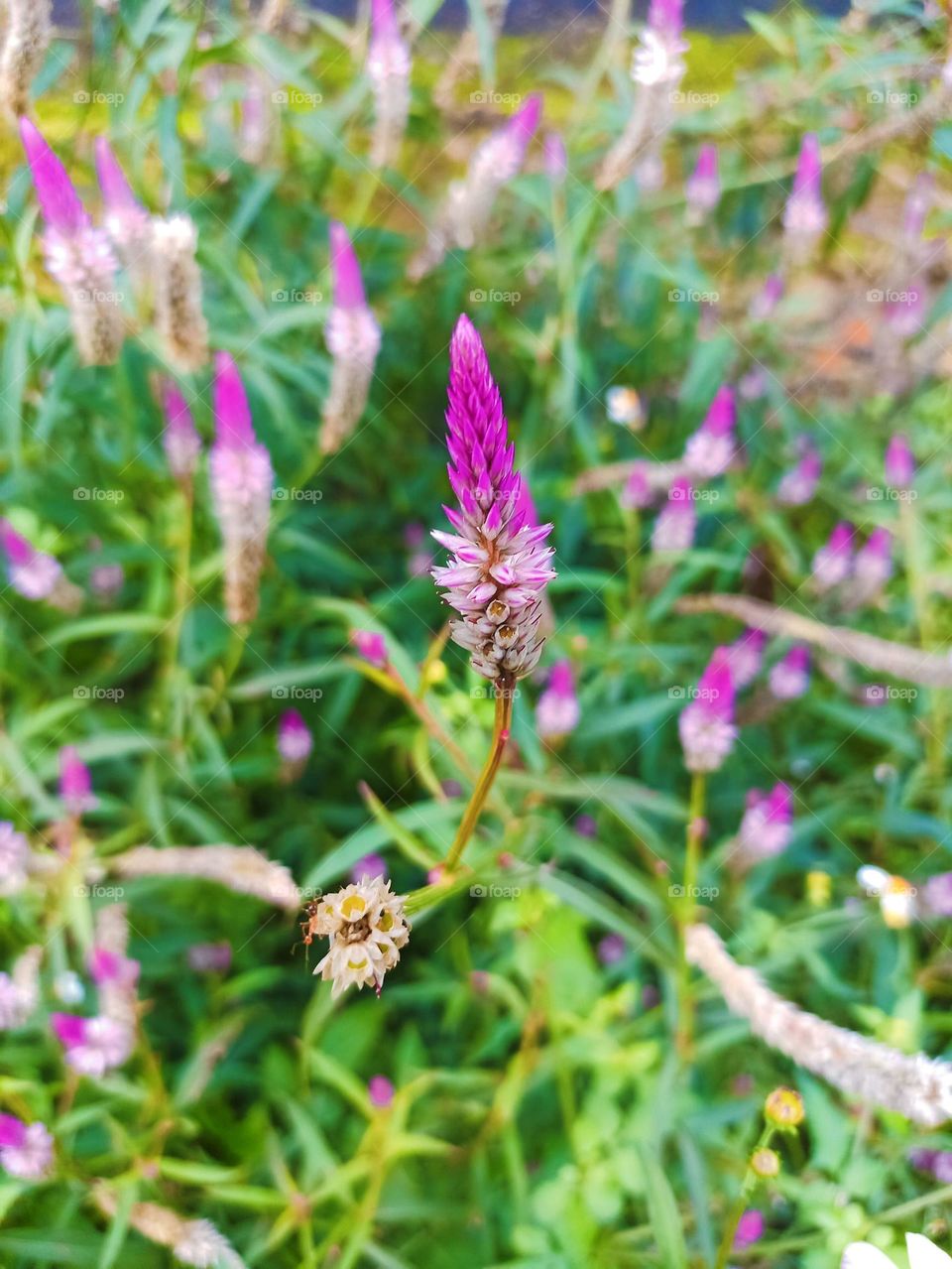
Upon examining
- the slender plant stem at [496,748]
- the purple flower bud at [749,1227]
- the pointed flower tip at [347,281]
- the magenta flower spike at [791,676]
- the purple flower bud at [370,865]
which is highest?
the pointed flower tip at [347,281]

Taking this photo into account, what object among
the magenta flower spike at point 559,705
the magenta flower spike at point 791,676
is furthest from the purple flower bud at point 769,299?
the magenta flower spike at point 559,705

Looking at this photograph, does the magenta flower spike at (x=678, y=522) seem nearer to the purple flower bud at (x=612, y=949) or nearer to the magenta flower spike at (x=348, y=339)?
the magenta flower spike at (x=348, y=339)

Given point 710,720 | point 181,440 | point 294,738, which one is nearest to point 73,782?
point 294,738

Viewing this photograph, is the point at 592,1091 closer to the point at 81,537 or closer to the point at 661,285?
the point at 81,537

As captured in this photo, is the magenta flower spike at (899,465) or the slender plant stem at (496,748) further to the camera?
the magenta flower spike at (899,465)

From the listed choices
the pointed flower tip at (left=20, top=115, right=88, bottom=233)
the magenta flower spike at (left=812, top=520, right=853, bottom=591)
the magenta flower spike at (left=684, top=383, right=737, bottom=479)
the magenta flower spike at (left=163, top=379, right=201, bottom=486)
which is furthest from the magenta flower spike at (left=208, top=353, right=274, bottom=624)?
the magenta flower spike at (left=812, top=520, right=853, bottom=591)

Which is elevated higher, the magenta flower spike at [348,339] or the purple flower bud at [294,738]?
the magenta flower spike at [348,339]

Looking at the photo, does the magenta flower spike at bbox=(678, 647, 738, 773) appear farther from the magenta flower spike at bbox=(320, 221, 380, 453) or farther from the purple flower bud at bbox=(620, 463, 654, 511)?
the magenta flower spike at bbox=(320, 221, 380, 453)

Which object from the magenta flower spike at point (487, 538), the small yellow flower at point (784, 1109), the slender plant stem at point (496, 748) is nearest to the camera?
the magenta flower spike at point (487, 538)
